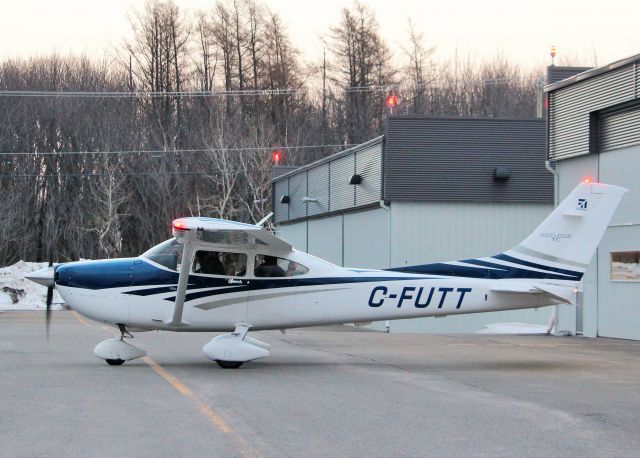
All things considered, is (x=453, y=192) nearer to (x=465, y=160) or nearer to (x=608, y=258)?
(x=465, y=160)

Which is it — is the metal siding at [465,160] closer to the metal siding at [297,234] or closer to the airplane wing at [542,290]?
the metal siding at [297,234]

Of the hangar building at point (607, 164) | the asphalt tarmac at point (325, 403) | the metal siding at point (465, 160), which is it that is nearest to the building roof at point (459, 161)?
the metal siding at point (465, 160)

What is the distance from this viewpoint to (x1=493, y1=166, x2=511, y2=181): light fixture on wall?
2870cm

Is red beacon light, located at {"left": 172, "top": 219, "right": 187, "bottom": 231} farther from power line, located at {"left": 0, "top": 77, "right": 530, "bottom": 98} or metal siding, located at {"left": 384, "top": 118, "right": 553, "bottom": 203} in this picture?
power line, located at {"left": 0, "top": 77, "right": 530, "bottom": 98}

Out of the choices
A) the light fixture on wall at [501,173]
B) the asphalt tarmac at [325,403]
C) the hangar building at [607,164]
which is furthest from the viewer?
the light fixture on wall at [501,173]

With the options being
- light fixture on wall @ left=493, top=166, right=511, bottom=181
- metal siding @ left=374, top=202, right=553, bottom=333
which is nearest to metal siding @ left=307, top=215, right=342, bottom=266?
metal siding @ left=374, top=202, right=553, bottom=333

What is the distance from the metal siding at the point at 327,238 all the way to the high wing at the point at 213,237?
1861 cm

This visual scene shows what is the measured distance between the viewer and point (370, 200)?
2972cm

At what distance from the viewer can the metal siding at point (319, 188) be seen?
3533cm

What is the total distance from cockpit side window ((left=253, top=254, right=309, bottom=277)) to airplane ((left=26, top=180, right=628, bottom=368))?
0.02 meters

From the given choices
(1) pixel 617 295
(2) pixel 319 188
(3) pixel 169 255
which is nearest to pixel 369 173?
(2) pixel 319 188

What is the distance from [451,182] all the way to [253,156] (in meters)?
29.8

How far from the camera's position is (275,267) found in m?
15.2

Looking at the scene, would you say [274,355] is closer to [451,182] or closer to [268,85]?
[451,182]
